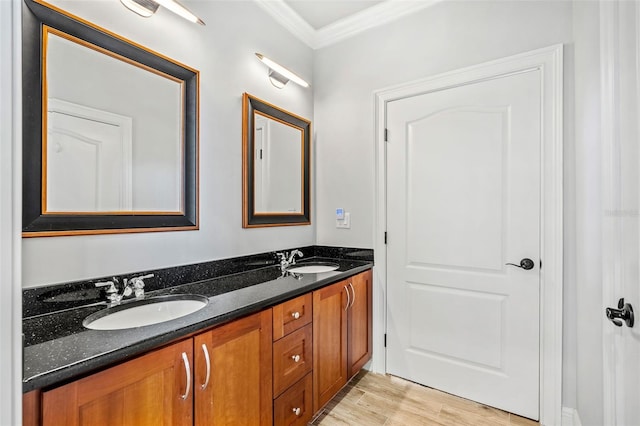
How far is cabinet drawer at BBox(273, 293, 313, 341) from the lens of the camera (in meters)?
1.43

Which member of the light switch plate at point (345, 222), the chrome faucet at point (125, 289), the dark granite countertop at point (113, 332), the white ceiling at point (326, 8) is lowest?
the dark granite countertop at point (113, 332)

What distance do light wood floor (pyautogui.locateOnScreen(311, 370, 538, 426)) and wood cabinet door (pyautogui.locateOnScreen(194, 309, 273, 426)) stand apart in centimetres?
69

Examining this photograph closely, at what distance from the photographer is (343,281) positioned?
6.44ft

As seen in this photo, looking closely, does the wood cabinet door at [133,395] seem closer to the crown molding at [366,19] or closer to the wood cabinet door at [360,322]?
the wood cabinet door at [360,322]

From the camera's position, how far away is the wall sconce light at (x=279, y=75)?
2095 mm

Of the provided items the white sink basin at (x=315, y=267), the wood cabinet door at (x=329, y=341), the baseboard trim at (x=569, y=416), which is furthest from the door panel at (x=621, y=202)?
the white sink basin at (x=315, y=267)

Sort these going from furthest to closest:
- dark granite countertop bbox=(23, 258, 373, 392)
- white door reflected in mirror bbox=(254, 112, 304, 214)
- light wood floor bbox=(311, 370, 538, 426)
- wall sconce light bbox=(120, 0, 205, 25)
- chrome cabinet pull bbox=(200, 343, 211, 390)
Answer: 1. white door reflected in mirror bbox=(254, 112, 304, 214)
2. light wood floor bbox=(311, 370, 538, 426)
3. wall sconce light bbox=(120, 0, 205, 25)
4. chrome cabinet pull bbox=(200, 343, 211, 390)
5. dark granite countertop bbox=(23, 258, 373, 392)

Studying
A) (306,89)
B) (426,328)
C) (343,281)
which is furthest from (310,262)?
(306,89)

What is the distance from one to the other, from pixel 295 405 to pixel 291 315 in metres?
0.47

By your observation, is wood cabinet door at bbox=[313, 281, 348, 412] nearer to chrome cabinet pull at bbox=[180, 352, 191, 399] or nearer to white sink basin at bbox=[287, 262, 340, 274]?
white sink basin at bbox=[287, 262, 340, 274]

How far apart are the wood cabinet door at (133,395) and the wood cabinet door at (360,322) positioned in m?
1.18

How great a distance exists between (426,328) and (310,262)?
0.96 meters

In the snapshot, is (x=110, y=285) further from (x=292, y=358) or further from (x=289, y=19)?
(x=289, y=19)

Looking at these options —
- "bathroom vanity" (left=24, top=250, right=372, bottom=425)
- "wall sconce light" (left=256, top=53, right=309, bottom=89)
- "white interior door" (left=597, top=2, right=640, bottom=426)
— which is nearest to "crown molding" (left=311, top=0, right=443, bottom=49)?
"wall sconce light" (left=256, top=53, right=309, bottom=89)
